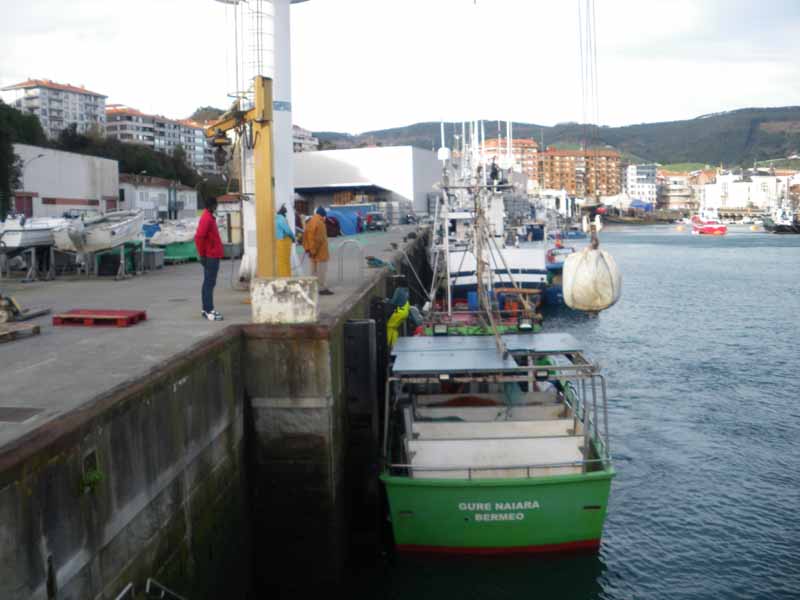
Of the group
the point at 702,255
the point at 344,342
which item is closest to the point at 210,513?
the point at 344,342

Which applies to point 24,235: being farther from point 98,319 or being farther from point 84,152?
point 84,152

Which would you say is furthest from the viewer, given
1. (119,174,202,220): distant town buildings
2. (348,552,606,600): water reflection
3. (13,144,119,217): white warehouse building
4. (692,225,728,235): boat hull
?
(692,225,728,235): boat hull

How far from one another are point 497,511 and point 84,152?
233 ft

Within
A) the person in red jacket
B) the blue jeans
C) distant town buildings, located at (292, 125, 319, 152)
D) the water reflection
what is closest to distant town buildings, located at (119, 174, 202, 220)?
the person in red jacket

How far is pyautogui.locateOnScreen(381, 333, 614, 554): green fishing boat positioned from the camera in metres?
10.4

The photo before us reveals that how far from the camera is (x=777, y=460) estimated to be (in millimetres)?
15984

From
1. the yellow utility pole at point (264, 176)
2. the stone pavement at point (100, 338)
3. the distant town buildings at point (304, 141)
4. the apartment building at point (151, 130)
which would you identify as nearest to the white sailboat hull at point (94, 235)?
the stone pavement at point (100, 338)

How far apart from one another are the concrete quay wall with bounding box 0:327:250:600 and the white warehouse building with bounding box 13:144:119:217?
41.6m

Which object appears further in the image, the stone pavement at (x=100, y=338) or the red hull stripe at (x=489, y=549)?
the red hull stripe at (x=489, y=549)

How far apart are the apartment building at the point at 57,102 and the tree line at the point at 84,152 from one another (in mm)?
72220

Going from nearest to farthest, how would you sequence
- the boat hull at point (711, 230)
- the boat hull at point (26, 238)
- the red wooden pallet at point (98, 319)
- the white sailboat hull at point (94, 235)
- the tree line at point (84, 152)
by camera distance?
the red wooden pallet at point (98, 319) < the boat hull at point (26, 238) < the white sailboat hull at point (94, 235) < the tree line at point (84, 152) < the boat hull at point (711, 230)

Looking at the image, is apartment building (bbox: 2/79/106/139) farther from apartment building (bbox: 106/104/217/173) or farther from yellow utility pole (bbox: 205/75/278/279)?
yellow utility pole (bbox: 205/75/278/279)

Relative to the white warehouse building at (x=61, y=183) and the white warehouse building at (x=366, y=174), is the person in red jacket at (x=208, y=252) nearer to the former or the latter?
the white warehouse building at (x=61, y=183)

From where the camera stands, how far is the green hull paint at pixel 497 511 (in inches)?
406
